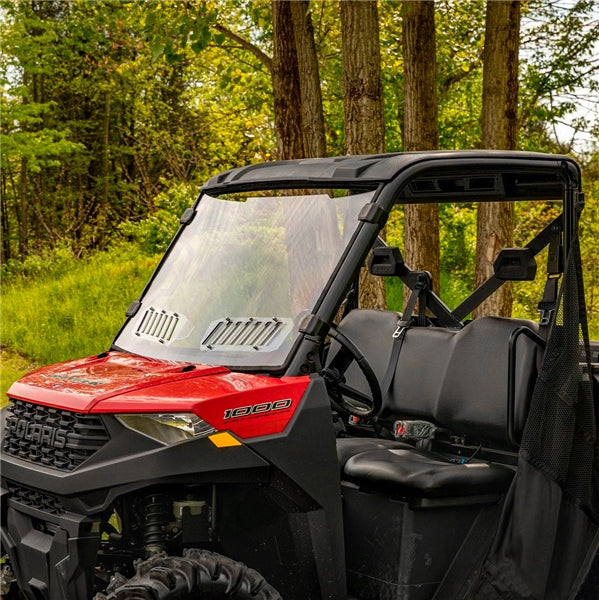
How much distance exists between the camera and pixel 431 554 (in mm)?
4188

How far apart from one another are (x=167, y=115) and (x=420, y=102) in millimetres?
18237

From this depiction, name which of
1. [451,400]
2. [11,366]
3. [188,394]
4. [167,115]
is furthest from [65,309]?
[167,115]

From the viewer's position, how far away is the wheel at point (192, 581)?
344 cm

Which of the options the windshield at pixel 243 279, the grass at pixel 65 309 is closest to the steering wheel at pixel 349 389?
the windshield at pixel 243 279

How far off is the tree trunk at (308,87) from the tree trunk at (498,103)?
5.19 feet

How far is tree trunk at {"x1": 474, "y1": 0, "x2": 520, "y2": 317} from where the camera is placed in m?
9.66

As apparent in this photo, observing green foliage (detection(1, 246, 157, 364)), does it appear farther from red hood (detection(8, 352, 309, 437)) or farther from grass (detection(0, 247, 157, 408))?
red hood (detection(8, 352, 309, 437))

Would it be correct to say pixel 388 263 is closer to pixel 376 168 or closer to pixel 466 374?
pixel 466 374

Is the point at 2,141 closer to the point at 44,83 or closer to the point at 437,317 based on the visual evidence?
the point at 44,83

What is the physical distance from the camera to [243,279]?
427cm

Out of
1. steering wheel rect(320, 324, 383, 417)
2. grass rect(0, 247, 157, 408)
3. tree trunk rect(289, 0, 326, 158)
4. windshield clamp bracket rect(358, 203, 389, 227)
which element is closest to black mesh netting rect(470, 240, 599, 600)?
steering wheel rect(320, 324, 383, 417)

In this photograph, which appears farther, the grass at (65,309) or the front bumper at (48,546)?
the grass at (65,309)

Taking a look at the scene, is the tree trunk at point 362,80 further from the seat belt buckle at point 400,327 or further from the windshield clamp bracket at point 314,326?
the windshield clamp bracket at point 314,326

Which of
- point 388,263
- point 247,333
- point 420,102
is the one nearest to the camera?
point 247,333
